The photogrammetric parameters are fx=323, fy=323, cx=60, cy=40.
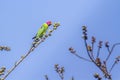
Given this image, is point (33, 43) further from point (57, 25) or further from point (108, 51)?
point (108, 51)

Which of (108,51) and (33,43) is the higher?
(33,43)

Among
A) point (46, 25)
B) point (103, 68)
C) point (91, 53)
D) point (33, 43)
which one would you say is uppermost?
point (46, 25)

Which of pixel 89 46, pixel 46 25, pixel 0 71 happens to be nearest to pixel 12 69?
pixel 0 71

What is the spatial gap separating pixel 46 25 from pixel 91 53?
436 centimetres

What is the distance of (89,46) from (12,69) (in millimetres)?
2210

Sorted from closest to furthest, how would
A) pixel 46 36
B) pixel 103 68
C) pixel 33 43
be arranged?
pixel 103 68, pixel 33 43, pixel 46 36

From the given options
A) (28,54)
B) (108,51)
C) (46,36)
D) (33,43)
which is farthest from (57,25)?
(108,51)

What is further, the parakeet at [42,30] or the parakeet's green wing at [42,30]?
the parakeet's green wing at [42,30]

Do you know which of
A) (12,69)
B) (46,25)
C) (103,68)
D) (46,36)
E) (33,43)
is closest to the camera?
(103,68)

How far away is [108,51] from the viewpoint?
299 inches

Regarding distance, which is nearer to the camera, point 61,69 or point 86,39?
point 86,39

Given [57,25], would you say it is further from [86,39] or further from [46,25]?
[86,39]

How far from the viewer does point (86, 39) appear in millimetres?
7426

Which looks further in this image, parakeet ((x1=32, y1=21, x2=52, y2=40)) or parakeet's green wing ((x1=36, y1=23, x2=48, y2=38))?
parakeet's green wing ((x1=36, y1=23, x2=48, y2=38))
